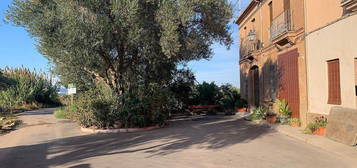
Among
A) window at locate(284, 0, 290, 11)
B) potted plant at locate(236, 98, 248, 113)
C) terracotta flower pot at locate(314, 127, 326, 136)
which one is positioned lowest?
terracotta flower pot at locate(314, 127, 326, 136)

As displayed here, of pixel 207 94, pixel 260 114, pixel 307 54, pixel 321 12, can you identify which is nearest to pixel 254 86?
pixel 260 114

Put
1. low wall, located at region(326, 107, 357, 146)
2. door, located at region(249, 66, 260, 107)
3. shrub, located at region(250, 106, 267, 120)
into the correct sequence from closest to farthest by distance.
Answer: low wall, located at region(326, 107, 357, 146) < shrub, located at region(250, 106, 267, 120) < door, located at region(249, 66, 260, 107)

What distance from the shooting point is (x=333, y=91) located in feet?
37.8

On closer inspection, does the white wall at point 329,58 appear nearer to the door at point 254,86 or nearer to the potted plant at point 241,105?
the door at point 254,86

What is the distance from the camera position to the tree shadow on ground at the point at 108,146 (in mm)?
8484

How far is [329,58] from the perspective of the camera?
37.5ft

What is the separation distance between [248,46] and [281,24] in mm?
7440

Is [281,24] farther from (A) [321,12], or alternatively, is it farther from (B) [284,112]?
(B) [284,112]

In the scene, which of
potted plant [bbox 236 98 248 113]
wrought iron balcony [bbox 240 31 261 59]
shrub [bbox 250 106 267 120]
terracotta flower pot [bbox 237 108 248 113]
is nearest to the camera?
shrub [bbox 250 106 267 120]

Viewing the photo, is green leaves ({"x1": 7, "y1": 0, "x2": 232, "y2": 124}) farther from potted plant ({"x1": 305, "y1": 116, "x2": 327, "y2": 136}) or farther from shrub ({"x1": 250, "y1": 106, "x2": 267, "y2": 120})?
shrub ({"x1": 250, "y1": 106, "x2": 267, "y2": 120})

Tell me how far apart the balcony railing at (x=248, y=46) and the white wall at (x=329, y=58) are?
7.48m

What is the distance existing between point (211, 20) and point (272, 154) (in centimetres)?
517

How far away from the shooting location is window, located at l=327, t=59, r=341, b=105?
1116 centimetres

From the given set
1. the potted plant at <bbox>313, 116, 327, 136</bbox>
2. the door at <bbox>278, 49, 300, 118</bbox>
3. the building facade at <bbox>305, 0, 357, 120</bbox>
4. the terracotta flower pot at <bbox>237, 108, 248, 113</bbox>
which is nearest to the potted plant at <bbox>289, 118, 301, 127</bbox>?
the door at <bbox>278, 49, 300, 118</bbox>
